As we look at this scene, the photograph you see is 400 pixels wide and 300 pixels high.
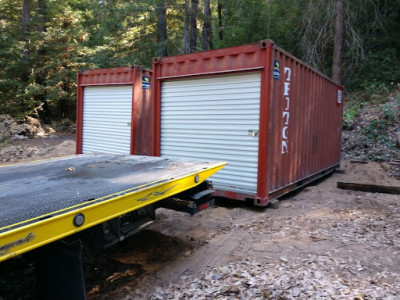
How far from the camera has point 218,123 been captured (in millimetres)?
6363

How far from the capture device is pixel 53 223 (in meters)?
2.12

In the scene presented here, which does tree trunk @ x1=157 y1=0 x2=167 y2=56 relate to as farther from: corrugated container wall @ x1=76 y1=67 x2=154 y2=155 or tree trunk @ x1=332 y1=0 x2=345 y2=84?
tree trunk @ x1=332 y1=0 x2=345 y2=84

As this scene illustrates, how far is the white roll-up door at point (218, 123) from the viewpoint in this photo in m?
5.91

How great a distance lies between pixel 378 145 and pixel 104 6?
15066mm

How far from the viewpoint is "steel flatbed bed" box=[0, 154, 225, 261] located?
2043 mm

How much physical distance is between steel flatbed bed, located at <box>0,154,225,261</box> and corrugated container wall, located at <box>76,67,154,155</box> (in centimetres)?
344

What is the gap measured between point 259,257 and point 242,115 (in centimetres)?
283

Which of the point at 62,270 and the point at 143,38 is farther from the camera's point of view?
the point at 143,38

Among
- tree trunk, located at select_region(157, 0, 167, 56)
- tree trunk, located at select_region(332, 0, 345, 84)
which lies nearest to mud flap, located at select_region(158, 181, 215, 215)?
tree trunk, located at select_region(332, 0, 345, 84)

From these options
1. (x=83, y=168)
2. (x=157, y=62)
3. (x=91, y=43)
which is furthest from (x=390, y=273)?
(x=91, y=43)

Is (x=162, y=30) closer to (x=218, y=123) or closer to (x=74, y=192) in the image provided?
(x=218, y=123)

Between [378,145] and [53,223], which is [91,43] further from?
[53,223]

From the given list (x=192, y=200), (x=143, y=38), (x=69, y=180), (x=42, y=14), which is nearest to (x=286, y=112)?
(x=192, y=200)

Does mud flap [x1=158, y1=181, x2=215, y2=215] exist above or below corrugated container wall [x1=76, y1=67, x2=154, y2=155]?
below
